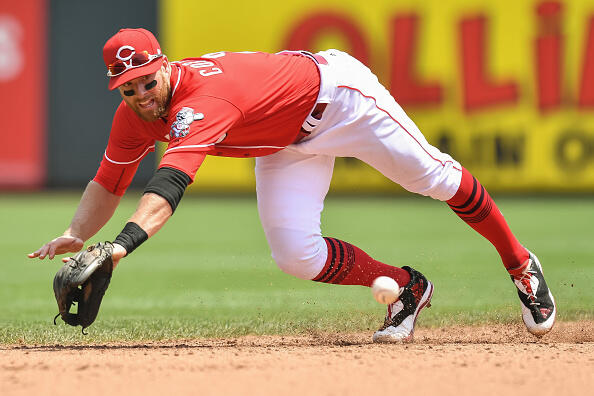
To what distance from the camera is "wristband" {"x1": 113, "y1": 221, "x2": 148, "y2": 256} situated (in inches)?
144

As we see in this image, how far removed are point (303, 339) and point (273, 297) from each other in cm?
162

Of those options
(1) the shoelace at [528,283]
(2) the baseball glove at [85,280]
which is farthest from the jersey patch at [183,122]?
(1) the shoelace at [528,283]

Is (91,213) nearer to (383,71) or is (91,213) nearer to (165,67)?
(165,67)

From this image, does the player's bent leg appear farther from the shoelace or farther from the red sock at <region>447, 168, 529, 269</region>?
the shoelace

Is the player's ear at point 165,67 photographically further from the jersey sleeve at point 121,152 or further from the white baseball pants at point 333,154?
the white baseball pants at point 333,154

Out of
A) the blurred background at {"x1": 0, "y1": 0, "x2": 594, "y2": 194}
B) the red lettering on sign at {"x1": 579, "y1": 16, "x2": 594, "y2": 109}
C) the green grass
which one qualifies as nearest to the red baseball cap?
the green grass

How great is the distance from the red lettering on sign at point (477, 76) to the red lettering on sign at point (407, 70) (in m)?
0.45

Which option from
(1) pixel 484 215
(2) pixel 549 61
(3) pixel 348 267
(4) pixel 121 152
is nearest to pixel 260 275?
(3) pixel 348 267

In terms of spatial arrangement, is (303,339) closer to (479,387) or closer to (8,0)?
(479,387)

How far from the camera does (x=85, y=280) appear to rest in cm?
368

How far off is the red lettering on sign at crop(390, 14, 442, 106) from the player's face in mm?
9843

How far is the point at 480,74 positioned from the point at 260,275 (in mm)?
6915

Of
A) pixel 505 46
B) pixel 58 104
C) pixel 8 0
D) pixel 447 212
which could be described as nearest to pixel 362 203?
pixel 447 212

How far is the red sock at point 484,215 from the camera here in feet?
15.3
